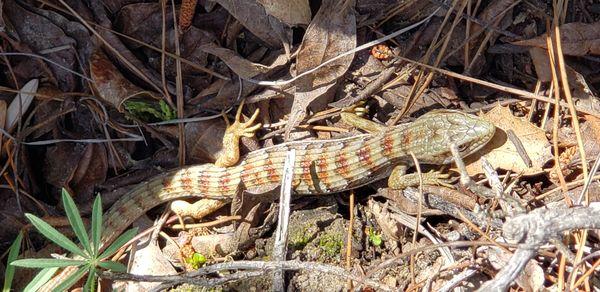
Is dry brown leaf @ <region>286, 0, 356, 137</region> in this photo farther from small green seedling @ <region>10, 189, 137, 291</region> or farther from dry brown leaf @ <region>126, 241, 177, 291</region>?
small green seedling @ <region>10, 189, 137, 291</region>

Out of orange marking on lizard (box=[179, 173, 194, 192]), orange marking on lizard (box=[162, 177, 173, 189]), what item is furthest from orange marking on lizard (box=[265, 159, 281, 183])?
orange marking on lizard (box=[162, 177, 173, 189])

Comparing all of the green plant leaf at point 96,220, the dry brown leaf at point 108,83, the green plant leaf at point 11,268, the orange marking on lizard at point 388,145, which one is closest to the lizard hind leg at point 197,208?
the green plant leaf at point 96,220

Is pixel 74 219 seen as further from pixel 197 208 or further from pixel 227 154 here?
pixel 227 154

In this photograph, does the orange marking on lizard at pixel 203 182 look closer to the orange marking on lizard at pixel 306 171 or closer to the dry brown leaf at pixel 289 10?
the orange marking on lizard at pixel 306 171

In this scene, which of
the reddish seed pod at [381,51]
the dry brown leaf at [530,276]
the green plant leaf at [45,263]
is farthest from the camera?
the reddish seed pod at [381,51]

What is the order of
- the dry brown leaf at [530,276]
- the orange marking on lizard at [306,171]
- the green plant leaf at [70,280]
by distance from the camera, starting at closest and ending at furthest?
the dry brown leaf at [530,276] → the green plant leaf at [70,280] → the orange marking on lizard at [306,171]

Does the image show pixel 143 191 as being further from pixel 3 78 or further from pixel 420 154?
pixel 420 154

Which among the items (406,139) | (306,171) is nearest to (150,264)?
(306,171)

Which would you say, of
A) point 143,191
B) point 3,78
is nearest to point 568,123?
point 143,191
